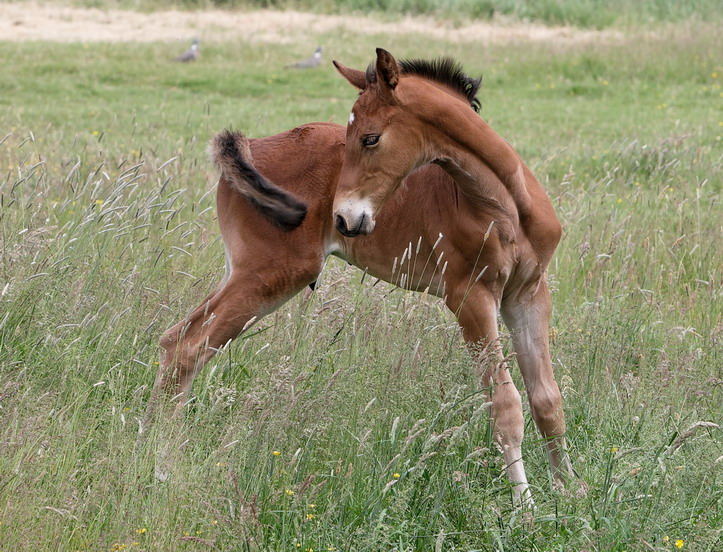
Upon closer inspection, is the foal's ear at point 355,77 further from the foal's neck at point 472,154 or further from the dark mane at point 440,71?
the foal's neck at point 472,154

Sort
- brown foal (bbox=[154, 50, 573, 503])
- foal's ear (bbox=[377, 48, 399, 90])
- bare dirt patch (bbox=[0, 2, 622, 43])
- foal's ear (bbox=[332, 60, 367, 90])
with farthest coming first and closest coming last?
bare dirt patch (bbox=[0, 2, 622, 43]) → foal's ear (bbox=[332, 60, 367, 90]) → brown foal (bbox=[154, 50, 573, 503]) → foal's ear (bbox=[377, 48, 399, 90])

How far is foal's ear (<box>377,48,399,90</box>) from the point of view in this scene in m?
3.98

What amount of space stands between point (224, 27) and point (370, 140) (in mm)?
19302

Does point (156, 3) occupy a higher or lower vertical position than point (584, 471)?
lower

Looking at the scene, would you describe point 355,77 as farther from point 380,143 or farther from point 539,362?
point 539,362

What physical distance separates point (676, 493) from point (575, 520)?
0.47m

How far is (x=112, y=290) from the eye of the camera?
16.7 ft

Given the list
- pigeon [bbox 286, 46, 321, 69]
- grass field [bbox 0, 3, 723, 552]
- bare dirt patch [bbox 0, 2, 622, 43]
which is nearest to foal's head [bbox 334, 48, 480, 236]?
grass field [bbox 0, 3, 723, 552]

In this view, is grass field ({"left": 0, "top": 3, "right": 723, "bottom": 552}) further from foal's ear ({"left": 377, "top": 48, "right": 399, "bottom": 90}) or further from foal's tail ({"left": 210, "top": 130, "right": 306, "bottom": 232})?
foal's ear ({"left": 377, "top": 48, "right": 399, "bottom": 90})

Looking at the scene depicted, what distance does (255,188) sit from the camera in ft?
15.7

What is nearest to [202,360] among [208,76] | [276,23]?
[208,76]

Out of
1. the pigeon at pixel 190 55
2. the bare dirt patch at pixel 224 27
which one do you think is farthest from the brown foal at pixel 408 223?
the bare dirt patch at pixel 224 27

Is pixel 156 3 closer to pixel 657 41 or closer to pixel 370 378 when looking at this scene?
pixel 657 41

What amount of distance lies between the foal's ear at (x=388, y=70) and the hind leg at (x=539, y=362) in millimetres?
1239
